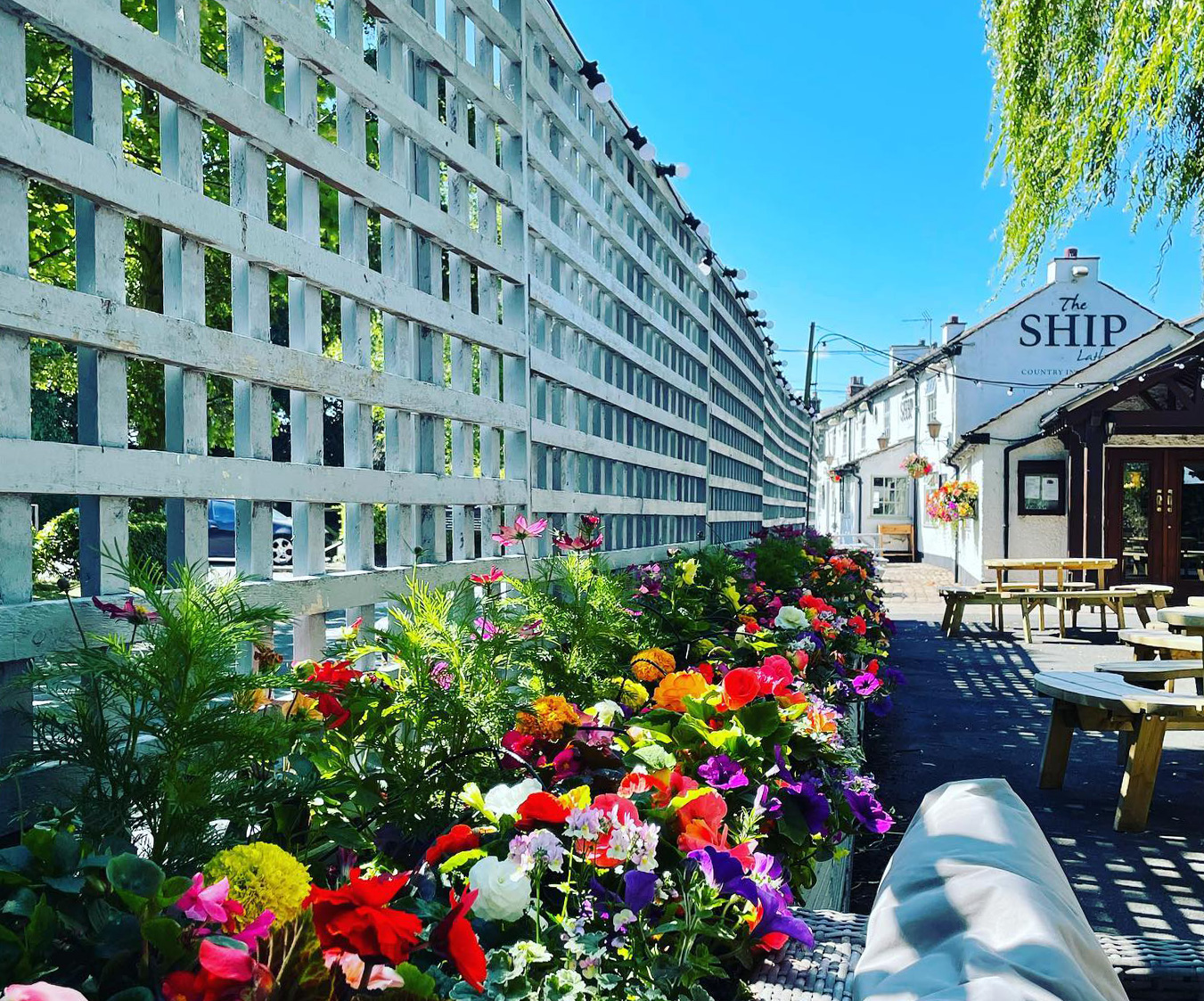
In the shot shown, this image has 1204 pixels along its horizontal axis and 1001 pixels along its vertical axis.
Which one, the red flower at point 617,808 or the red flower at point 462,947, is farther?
the red flower at point 617,808

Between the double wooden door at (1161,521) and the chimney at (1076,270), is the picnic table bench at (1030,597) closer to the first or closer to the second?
the double wooden door at (1161,521)

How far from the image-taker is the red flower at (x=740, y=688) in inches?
76.4

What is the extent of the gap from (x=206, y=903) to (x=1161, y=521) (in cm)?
1774

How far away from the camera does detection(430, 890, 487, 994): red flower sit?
3.10 feet

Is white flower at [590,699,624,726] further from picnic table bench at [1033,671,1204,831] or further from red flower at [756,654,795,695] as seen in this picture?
picnic table bench at [1033,671,1204,831]

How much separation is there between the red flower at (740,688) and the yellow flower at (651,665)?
0.50m

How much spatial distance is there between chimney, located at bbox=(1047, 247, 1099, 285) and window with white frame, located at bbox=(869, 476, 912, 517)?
28.3ft

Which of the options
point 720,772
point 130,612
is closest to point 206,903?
point 130,612


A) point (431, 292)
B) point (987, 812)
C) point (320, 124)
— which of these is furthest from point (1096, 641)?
point (987, 812)

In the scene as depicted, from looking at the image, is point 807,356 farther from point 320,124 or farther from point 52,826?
point 52,826

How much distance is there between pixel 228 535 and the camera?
20.0 meters

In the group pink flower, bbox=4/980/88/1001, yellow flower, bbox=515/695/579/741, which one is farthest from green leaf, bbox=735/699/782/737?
pink flower, bbox=4/980/88/1001

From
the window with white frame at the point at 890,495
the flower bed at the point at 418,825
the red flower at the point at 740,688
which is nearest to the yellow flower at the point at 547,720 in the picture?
the flower bed at the point at 418,825

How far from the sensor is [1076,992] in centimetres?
83
